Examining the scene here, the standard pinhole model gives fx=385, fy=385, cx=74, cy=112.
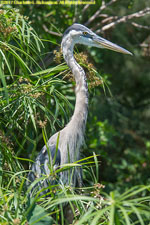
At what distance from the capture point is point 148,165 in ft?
15.2

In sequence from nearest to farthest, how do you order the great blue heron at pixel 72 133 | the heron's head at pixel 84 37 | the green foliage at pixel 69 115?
the green foliage at pixel 69 115
the great blue heron at pixel 72 133
the heron's head at pixel 84 37

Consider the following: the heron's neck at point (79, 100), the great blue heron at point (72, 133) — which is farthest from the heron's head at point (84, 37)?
the heron's neck at point (79, 100)

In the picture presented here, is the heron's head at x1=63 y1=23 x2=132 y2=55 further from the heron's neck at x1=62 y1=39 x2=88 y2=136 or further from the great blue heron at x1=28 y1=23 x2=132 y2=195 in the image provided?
the heron's neck at x1=62 y1=39 x2=88 y2=136

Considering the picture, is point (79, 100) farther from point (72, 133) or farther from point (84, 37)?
point (84, 37)

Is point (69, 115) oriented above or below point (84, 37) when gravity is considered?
below

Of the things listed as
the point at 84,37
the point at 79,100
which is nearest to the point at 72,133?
the point at 79,100

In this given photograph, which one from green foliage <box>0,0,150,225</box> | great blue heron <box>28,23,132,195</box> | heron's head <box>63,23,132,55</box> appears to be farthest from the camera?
heron's head <box>63,23,132,55</box>

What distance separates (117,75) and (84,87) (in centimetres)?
278

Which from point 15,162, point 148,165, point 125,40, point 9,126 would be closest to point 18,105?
point 9,126

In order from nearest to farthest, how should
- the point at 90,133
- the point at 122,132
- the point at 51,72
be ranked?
the point at 51,72 < the point at 90,133 < the point at 122,132

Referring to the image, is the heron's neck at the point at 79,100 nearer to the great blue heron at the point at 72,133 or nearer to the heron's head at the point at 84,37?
the great blue heron at the point at 72,133

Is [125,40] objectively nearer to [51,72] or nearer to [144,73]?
[144,73]

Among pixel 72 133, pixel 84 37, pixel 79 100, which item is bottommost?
pixel 72 133

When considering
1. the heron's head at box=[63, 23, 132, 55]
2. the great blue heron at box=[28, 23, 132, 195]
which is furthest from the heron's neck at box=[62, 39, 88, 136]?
the heron's head at box=[63, 23, 132, 55]
